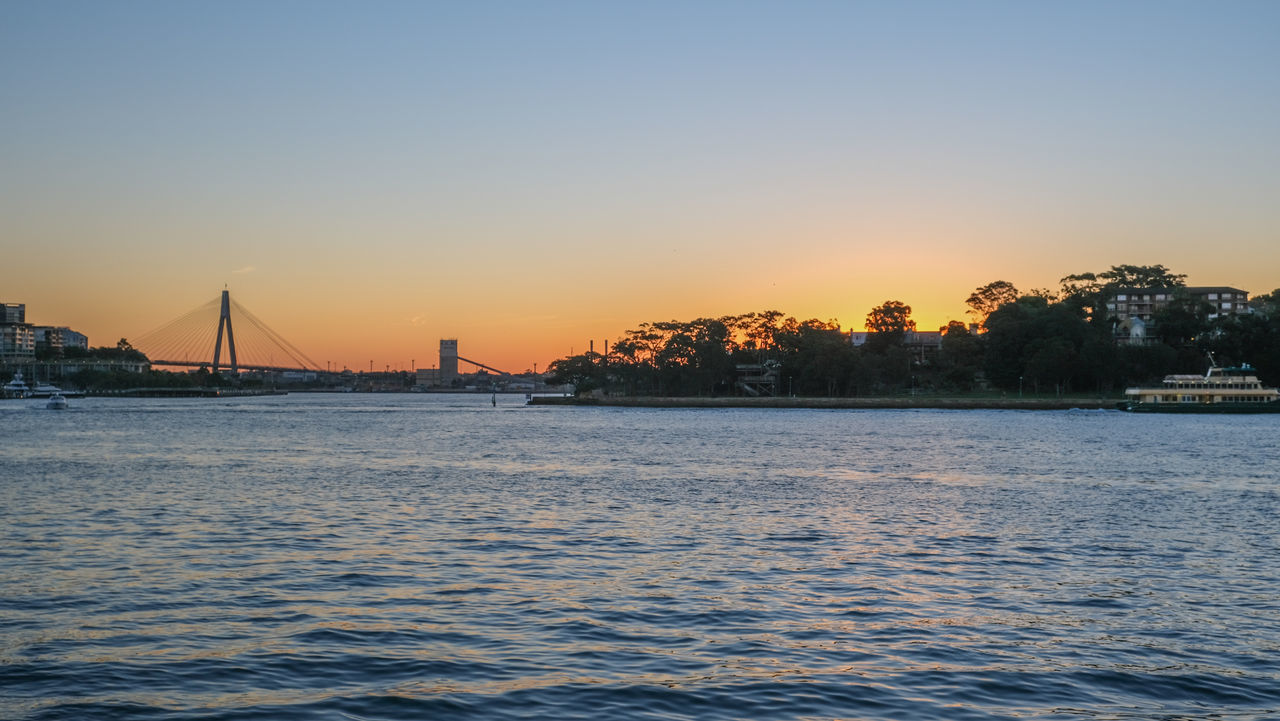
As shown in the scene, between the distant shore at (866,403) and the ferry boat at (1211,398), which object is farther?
the distant shore at (866,403)

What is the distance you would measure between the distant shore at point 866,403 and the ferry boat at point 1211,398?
11264 mm

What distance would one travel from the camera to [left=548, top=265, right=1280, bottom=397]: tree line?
128 meters

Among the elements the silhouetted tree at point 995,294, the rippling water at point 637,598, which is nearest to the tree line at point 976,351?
the silhouetted tree at point 995,294

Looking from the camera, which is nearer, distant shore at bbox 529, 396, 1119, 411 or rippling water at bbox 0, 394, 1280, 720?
rippling water at bbox 0, 394, 1280, 720

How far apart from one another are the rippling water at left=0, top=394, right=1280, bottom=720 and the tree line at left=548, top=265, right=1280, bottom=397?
105507 mm

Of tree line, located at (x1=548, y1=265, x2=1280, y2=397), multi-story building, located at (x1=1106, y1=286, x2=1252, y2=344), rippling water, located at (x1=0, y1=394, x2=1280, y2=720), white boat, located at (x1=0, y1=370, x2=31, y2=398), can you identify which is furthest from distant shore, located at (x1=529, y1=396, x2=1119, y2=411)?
white boat, located at (x1=0, y1=370, x2=31, y2=398)

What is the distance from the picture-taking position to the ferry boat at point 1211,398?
328 ft

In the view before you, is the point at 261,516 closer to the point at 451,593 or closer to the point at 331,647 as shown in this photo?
the point at 451,593

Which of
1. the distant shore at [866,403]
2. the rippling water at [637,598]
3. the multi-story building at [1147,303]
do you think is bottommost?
the rippling water at [637,598]

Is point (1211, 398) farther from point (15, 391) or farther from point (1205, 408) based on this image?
point (15, 391)

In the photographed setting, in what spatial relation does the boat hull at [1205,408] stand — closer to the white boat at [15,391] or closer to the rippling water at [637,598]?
the rippling water at [637,598]

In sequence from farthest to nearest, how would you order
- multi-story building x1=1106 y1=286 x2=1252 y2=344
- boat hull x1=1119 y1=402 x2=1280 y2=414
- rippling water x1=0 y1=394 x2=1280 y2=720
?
multi-story building x1=1106 y1=286 x2=1252 y2=344 → boat hull x1=1119 y1=402 x2=1280 y2=414 → rippling water x1=0 y1=394 x2=1280 y2=720

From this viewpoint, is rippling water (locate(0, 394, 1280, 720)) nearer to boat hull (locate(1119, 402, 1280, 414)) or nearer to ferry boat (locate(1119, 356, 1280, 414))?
boat hull (locate(1119, 402, 1280, 414))

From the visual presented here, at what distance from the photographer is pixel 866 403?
129000mm
